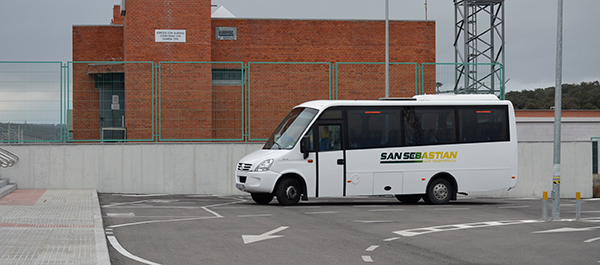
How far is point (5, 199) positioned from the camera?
17234 millimetres

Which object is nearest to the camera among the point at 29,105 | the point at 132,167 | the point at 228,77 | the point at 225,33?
the point at 29,105

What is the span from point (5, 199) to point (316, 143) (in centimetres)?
785

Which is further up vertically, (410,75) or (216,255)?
(410,75)

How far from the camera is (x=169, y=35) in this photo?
121 feet

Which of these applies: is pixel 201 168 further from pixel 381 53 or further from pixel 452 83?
pixel 381 53

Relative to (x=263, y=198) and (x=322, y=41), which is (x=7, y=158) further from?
(x=322, y=41)

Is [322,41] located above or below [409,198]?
above

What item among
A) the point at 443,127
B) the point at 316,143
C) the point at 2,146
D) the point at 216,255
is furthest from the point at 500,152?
the point at 2,146

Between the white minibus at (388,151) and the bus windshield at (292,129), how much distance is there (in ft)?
0.10

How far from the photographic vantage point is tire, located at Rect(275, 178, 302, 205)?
56.1ft

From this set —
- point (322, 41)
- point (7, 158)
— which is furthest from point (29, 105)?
point (322, 41)

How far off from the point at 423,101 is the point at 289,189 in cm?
458

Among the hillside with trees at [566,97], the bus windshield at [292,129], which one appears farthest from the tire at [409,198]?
the hillside with trees at [566,97]

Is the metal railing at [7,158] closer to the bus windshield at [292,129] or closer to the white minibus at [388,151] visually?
the white minibus at [388,151]
